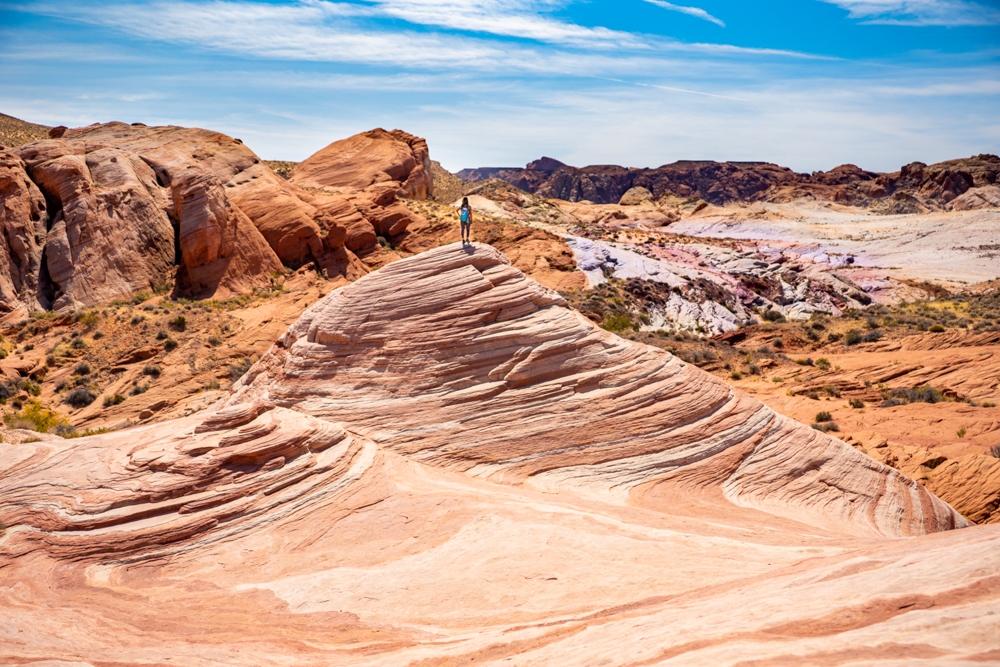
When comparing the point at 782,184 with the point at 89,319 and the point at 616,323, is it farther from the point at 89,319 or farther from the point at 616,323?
the point at 89,319

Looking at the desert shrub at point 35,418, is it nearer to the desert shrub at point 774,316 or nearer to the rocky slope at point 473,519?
the rocky slope at point 473,519

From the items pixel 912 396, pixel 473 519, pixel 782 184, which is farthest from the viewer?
pixel 782 184

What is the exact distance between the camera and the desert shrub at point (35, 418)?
1925cm

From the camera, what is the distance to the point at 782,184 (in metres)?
118

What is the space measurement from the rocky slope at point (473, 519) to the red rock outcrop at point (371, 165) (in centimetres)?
3549

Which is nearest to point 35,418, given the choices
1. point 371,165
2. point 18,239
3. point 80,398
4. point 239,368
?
point 80,398

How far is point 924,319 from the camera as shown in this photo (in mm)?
31641

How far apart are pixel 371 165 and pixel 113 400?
30244mm

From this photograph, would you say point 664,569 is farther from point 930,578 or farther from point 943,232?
point 943,232

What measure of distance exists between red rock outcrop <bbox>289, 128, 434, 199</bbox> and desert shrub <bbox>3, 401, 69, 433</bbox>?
91.2ft

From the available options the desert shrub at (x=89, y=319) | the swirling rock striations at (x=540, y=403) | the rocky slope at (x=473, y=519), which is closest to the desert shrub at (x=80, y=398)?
the desert shrub at (x=89, y=319)

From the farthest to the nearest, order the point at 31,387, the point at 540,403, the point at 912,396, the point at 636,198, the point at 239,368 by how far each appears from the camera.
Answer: the point at 636,198
the point at 239,368
the point at 31,387
the point at 912,396
the point at 540,403

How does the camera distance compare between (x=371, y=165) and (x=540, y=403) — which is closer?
(x=540, y=403)

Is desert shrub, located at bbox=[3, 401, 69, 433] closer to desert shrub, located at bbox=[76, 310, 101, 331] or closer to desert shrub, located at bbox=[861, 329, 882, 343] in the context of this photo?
desert shrub, located at bbox=[76, 310, 101, 331]
